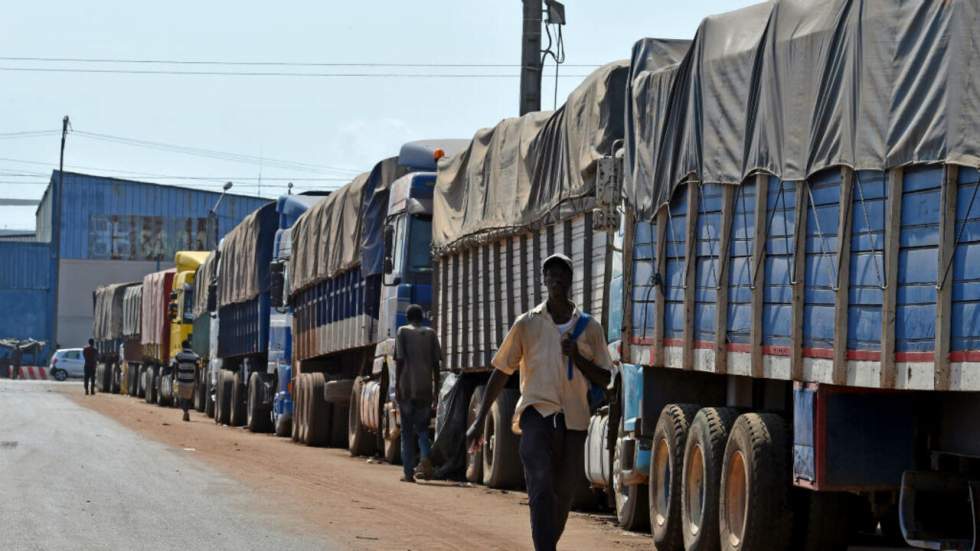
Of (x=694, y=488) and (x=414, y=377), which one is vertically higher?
(x=414, y=377)

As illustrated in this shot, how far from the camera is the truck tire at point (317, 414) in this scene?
87.9 feet

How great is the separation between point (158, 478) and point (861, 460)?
9.52 meters

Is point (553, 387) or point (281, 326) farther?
point (281, 326)

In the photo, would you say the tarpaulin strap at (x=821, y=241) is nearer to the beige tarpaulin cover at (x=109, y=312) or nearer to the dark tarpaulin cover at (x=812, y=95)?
the dark tarpaulin cover at (x=812, y=95)

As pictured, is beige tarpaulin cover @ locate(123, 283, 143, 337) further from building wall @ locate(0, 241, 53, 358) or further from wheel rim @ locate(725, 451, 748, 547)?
wheel rim @ locate(725, 451, 748, 547)

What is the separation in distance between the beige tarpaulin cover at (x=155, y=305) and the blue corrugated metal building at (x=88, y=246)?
31950 mm

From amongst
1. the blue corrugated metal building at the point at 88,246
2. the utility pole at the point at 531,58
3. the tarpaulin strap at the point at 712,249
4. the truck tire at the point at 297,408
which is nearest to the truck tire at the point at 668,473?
the tarpaulin strap at the point at 712,249

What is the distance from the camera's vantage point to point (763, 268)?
10297 millimetres

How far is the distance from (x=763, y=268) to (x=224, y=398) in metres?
26.4

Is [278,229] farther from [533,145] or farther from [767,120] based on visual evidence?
[767,120]

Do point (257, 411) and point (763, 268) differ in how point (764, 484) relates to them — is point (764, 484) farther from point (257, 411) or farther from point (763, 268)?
point (257, 411)

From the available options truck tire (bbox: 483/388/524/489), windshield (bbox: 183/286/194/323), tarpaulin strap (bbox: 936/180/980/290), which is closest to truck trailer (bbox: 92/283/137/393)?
windshield (bbox: 183/286/194/323)

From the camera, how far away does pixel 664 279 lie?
12070 millimetres

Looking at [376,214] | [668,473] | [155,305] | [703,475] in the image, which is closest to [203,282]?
[155,305]
